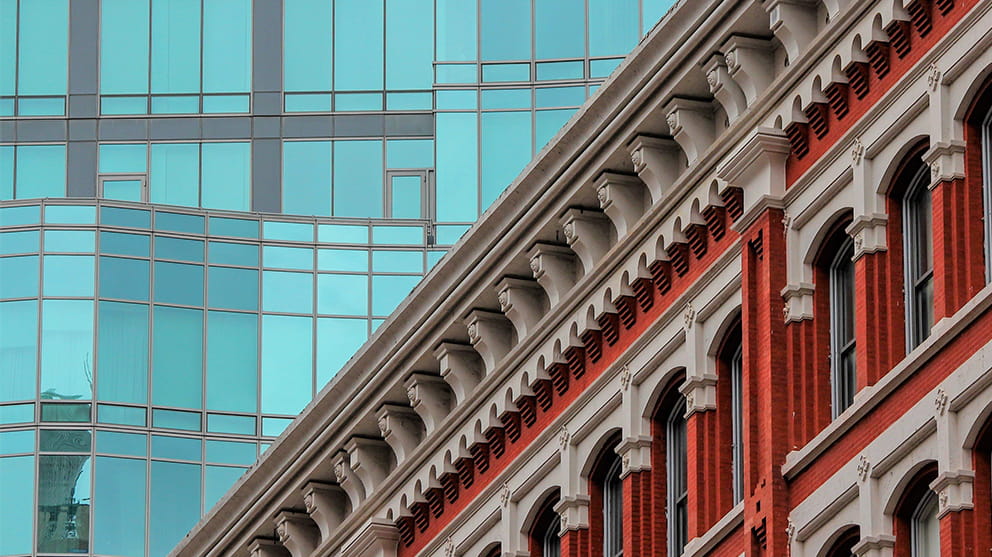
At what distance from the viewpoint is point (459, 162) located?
82.5 meters

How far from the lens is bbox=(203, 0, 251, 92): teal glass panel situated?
8662cm

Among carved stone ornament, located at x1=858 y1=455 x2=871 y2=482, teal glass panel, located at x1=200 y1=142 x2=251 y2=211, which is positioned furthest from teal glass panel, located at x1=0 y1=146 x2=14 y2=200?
carved stone ornament, located at x1=858 y1=455 x2=871 y2=482

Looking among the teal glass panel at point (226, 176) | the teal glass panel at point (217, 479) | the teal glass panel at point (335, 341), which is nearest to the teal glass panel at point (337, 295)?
the teal glass panel at point (335, 341)

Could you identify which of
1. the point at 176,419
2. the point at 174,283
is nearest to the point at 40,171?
the point at 174,283

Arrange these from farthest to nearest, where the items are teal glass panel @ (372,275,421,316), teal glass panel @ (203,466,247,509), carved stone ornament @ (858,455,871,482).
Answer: teal glass panel @ (372,275,421,316)
teal glass panel @ (203,466,247,509)
carved stone ornament @ (858,455,871,482)

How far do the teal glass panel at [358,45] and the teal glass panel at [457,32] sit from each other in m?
4.05

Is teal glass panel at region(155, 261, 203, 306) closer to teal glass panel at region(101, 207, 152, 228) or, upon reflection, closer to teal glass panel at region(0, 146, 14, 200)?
teal glass panel at region(101, 207, 152, 228)

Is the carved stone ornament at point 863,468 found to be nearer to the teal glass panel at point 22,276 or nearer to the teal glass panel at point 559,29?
the teal glass panel at point 22,276

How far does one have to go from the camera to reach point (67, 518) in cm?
7638

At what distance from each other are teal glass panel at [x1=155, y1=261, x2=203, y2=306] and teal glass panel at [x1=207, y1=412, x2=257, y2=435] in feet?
9.18

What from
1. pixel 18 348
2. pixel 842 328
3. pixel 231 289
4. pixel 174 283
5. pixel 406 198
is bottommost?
pixel 842 328

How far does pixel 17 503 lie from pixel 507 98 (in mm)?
15781

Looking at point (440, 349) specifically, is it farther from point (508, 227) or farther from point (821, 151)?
point (821, 151)

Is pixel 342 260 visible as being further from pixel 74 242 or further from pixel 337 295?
pixel 74 242
